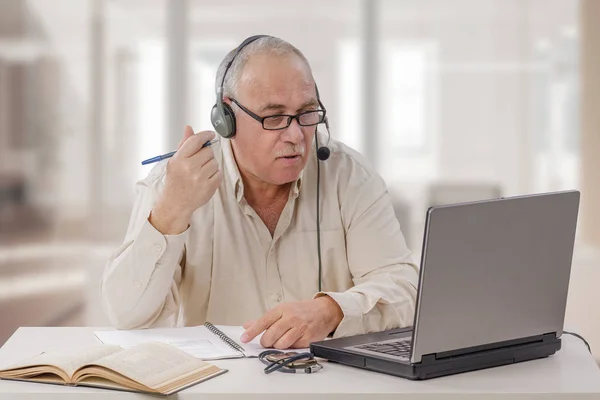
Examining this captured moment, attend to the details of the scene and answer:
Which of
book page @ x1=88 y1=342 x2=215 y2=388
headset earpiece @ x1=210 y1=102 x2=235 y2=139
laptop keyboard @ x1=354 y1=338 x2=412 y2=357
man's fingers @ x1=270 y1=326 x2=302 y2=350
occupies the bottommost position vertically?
man's fingers @ x1=270 y1=326 x2=302 y2=350

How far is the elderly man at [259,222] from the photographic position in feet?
6.24

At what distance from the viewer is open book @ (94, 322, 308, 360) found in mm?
1610

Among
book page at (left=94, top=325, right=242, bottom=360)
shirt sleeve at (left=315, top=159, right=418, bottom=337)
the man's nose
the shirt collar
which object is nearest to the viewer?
book page at (left=94, top=325, right=242, bottom=360)

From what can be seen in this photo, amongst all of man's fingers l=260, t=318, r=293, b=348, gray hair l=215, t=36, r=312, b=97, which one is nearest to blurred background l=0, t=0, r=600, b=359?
gray hair l=215, t=36, r=312, b=97

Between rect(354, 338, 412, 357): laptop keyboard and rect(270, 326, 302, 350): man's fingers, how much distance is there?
0.16 metres

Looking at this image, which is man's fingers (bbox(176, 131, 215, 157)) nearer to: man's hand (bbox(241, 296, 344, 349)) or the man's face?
the man's face

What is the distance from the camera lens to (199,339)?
5.64 feet

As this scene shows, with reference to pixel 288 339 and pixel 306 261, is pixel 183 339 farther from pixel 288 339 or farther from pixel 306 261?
pixel 306 261

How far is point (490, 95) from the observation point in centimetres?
448

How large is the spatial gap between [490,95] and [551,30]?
46 centimetres

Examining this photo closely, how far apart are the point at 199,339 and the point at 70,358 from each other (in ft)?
1.07

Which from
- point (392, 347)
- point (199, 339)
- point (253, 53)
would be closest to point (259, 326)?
point (199, 339)

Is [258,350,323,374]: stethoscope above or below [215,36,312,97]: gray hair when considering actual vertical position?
below

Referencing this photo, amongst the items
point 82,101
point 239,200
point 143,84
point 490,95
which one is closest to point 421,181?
point 490,95
